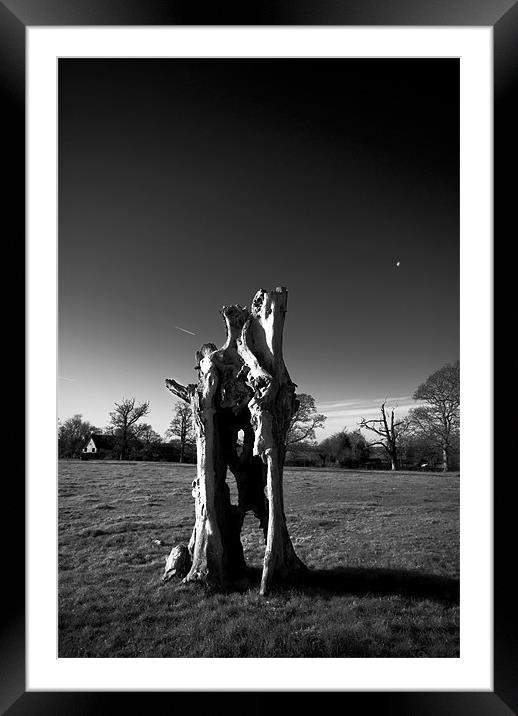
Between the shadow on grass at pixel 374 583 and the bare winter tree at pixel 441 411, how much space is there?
821 centimetres

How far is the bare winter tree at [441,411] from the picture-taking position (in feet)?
42.3

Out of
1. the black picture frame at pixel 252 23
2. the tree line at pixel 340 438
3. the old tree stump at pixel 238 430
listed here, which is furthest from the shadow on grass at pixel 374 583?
the tree line at pixel 340 438

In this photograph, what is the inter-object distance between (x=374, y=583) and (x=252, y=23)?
6.21m

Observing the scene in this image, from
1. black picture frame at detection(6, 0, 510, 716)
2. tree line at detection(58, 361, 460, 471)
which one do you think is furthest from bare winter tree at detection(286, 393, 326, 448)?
black picture frame at detection(6, 0, 510, 716)

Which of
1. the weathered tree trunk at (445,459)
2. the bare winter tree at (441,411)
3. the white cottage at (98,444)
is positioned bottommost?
the weathered tree trunk at (445,459)

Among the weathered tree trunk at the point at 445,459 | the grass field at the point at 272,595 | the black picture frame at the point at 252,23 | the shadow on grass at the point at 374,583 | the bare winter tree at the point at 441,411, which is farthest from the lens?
the weathered tree trunk at the point at 445,459

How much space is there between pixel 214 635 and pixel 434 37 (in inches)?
242

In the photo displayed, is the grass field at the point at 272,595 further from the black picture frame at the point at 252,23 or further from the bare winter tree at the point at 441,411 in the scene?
the bare winter tree at the point at 441,411

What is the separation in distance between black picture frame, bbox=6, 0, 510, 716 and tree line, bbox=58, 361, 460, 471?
33.0 ft

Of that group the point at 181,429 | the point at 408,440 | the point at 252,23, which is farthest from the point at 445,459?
the point at 252,23

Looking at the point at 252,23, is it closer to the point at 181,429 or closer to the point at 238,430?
the point at 238,430
